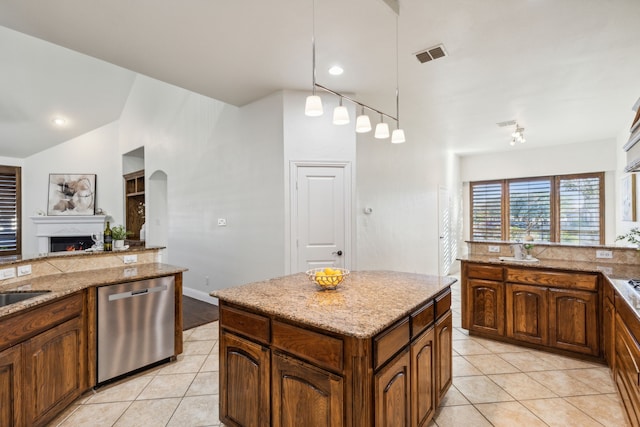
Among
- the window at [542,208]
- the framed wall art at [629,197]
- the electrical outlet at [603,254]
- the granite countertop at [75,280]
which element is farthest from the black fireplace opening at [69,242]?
the framed wall art at [629,197]

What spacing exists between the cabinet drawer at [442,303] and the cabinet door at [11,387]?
247 cm

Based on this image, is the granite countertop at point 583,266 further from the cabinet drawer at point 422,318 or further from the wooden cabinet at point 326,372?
the cabinet drawer at point 422,318

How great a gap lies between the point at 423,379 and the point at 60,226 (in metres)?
7.68

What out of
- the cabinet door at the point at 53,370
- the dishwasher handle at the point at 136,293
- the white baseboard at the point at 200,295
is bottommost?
the white baseboard at the point at 200,295

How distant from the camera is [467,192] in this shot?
7.78m

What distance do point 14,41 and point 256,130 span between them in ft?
12.1

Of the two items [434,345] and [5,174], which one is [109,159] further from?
[434,345]

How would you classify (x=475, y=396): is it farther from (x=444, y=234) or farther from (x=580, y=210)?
(x=580, y=210)

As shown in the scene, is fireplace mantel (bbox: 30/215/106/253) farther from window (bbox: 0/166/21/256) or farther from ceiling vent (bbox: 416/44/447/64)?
ceiling vent (bbox: 416/44/447/64)

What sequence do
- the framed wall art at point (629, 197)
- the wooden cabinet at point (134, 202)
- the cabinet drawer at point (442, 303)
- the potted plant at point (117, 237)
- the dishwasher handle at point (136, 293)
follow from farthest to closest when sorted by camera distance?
the wooden cabinet at point (134, 202), the framed wall art at point (629, 197), the potted plant at point (117, 237), the dishwasher handle at point (136, 293), the cabinet drawer at point (442, 303)

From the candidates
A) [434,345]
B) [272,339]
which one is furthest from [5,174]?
[434,345]

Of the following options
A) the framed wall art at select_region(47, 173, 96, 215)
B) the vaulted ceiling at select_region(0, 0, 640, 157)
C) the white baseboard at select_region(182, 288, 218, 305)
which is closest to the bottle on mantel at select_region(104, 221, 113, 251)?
the vaulted ceiling at select_region(0, 0, 640, 157)

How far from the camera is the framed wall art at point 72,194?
6.70 m

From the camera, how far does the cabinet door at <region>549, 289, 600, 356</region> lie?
285 centimetres
